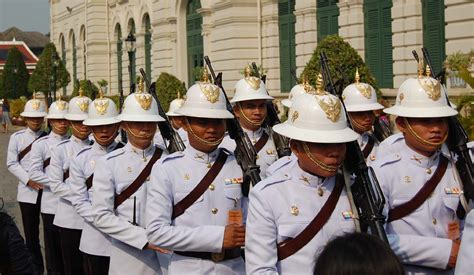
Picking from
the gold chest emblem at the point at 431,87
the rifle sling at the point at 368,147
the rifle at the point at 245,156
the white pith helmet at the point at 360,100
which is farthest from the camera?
the white pith helmet at the point at 360,100

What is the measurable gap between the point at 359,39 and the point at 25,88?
52592mm

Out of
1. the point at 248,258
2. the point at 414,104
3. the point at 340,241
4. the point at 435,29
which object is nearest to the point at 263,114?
the point at 414,104

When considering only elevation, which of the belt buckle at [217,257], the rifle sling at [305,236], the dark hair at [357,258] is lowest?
the belt buckle at [217,257]

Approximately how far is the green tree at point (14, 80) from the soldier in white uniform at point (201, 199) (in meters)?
66.1

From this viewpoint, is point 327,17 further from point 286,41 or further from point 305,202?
point 305,202

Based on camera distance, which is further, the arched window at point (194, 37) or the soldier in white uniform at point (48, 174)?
the arched window at point (194, 37)

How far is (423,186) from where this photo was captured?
15.9ft

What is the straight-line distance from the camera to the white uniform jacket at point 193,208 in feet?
16.1

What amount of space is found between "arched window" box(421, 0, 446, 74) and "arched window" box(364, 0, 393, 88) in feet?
5.43

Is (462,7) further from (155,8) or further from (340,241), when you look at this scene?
(155,8)

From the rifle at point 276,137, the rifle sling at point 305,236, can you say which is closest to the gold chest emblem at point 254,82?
the rifle at point 276,137

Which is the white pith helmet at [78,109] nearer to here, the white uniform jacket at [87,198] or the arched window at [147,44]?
the white uniform jacket at [87,198]

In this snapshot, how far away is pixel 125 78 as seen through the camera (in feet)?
142

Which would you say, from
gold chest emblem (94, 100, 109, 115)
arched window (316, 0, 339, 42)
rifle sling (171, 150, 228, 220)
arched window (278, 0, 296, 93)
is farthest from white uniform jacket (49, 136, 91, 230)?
arched window (278, 0, 296, 93)
